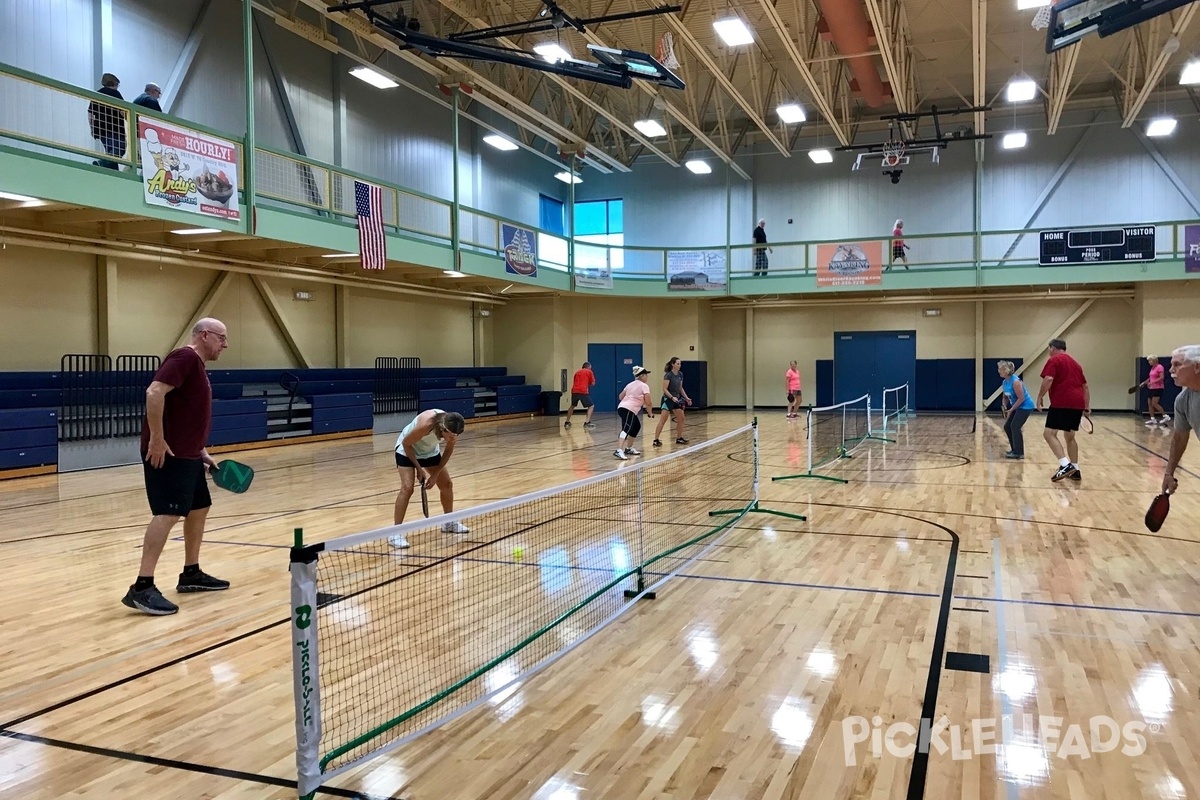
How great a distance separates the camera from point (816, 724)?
3801 mm

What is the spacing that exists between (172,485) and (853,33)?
16.3 meters

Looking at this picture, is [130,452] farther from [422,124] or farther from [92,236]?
[422,124]

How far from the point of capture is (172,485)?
5.60 meters

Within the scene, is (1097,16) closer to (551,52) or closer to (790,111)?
(551,52)

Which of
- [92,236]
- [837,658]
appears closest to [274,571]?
[837,658]

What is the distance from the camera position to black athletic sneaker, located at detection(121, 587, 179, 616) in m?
5.56

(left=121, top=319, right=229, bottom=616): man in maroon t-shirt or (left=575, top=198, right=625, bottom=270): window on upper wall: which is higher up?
(left=575, top=198, right=625, bottom=270): window on upper wall

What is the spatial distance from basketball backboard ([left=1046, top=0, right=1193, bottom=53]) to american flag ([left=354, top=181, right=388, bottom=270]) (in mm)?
12380

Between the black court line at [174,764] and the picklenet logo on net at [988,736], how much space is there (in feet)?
6.76

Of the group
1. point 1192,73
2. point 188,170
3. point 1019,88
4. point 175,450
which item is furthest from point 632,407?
point 1192,73

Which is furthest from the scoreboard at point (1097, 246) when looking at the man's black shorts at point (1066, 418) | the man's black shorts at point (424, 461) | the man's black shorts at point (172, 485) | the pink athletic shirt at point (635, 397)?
the man's black shorts at point (172, 485)

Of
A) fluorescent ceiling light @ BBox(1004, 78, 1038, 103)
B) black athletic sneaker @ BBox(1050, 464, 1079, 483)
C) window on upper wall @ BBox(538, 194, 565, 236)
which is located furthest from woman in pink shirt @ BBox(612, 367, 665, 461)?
window on upper wall @ BBox(538, 194, 565, 236)

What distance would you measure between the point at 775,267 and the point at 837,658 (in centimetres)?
2440

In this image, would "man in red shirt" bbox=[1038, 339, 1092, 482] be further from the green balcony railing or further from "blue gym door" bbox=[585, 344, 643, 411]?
"blue gym door" bbox=[585, 344, 643, 411]
